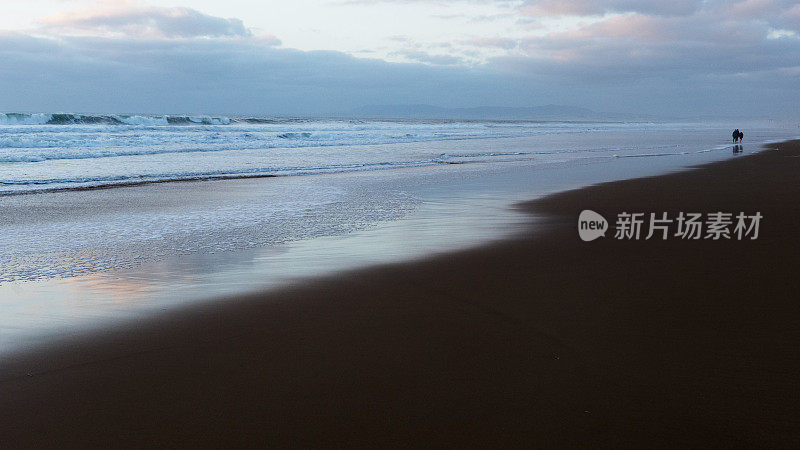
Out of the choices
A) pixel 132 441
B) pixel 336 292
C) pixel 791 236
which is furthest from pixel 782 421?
pixel 791 236

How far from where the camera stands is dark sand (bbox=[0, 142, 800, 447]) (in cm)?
282

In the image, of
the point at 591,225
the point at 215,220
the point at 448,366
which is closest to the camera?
the point at 448,366

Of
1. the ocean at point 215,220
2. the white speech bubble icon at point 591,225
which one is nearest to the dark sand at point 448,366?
the ocean at point 215,220

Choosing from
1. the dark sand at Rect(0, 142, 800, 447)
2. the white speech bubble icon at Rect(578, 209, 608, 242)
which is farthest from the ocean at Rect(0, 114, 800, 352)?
the white speech bubble icon at Rect(578, 209, 608, 242)

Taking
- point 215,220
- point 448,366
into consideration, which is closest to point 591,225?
point 215,220

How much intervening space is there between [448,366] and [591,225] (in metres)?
5.61

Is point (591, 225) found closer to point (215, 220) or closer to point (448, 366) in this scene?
point (215, 220)

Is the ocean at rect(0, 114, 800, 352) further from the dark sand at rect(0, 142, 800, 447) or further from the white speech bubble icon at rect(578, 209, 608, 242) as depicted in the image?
the white speech bubble icon at rect(578, 209, 608, 242)

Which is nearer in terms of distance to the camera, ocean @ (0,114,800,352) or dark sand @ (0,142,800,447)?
dark sand @ (0,142,800,447)

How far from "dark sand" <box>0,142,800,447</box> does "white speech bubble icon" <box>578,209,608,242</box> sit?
199 cm

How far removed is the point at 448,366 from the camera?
3.49m

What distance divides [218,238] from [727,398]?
577cm

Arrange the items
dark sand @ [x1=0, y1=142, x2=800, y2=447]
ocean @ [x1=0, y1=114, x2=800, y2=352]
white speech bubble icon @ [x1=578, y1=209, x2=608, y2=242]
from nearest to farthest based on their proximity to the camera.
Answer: dark sand @ [x1=0, y1=142, x2=800, y2=447] < ocean @ [x1=0, y1=114, x2=800, y2=352] < white speech bubble icon @ [x1=578, y1=209, x2=608, y2=242]

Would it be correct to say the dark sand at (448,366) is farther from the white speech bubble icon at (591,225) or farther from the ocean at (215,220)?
the white speech bubble icon at (591,225)
